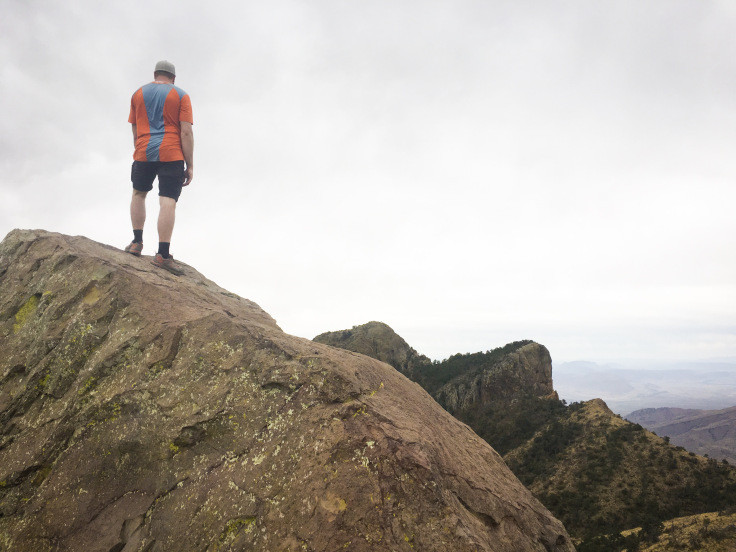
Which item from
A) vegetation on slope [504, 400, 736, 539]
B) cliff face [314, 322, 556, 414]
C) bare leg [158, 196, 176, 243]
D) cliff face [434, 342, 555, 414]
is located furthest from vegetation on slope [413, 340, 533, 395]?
bare leg [158, 196, 176, 243]

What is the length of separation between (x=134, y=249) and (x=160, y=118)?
3.17m

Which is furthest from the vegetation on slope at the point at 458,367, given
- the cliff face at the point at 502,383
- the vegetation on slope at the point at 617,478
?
the vegetation on slope at the point at 617,478

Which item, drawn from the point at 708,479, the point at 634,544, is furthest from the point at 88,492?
the point at 708,479

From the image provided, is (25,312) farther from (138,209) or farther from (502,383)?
(502,383)

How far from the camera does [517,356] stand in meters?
75.6

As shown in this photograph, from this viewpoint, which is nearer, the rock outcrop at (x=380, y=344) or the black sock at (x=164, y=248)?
the black sock at (x=164, y=248)

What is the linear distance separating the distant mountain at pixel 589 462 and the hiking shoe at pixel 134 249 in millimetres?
31114

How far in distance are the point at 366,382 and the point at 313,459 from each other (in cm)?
168

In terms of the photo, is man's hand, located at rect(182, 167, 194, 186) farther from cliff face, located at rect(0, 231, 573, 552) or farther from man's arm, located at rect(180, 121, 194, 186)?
cliff face, located at rect(0, 231, 573, 552)

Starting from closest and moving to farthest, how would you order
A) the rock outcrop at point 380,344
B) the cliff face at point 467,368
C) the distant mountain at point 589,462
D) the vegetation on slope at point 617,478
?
the vegetation on slope at point 617,478, the distant mountain at point 589,462, the cliff face at point 467,368, the rock outcrop at point 380,344

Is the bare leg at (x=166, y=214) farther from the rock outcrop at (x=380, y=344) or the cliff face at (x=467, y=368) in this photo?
the rock outcrop at (x=380, y=344)

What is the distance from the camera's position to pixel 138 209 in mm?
9484

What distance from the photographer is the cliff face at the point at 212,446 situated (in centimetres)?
418

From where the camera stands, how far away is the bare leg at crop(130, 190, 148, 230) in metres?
9.38
